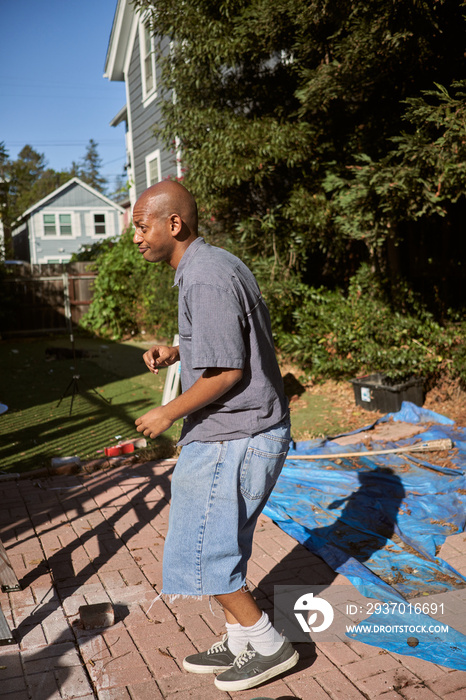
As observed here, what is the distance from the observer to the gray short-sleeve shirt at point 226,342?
209 cm

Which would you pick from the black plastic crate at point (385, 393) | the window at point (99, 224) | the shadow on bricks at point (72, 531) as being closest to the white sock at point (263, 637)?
the shadow on bricks at point (72, 531)

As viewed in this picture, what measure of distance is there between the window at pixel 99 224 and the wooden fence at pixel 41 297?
1845cm

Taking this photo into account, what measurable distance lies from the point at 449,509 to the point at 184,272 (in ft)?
10.6

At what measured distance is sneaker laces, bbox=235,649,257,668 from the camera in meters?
2.48

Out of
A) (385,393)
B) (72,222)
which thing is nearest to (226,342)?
(385,393)

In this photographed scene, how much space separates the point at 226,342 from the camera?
209 cm

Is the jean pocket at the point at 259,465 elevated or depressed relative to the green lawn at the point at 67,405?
elevated

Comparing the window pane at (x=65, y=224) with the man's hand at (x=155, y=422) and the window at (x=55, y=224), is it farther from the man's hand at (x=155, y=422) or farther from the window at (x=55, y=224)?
the man's hand at (x=155, y=422)

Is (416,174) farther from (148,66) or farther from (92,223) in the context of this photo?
(92,223)

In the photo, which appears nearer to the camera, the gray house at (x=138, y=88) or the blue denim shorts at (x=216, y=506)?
the blue denim shorts at (x=216, y=506)

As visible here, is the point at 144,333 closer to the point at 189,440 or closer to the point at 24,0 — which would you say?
the point at 24,0

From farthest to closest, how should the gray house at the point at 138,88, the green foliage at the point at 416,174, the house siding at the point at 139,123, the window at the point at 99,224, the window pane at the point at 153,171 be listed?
the window at the point at 99,224 < the window pane at the point at 153,171 < the house siding at the point at 139,123 < the gray house at the point at 138,88 < the green foliage at the point at 416,174

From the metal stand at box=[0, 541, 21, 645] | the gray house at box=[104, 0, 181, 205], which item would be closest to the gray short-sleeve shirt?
the metal stand at box=[0, 541, 21, 645]

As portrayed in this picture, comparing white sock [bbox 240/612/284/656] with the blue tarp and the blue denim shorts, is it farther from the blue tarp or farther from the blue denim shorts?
the blue tarp
